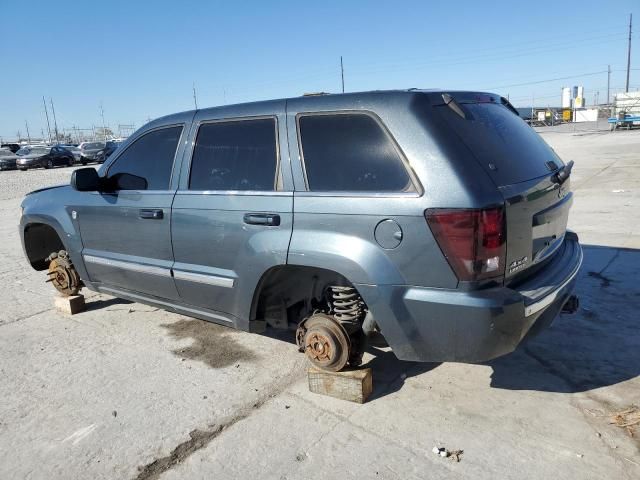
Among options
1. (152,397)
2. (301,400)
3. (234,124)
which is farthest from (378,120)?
(152,397)

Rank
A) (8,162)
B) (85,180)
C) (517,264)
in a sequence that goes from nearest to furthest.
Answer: (517,264) < (85,180) < (8,162)

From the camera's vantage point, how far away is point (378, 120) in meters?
2.87

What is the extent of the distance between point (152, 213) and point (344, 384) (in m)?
1.95

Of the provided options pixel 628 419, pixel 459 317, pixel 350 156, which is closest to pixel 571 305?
pixel 628 419

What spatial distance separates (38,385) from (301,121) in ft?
8.60

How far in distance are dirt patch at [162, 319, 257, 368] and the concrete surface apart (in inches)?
0.7

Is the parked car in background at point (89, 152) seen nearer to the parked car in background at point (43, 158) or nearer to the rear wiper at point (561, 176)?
the parked car in background at point (43, 158)

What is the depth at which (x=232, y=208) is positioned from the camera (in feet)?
11.2

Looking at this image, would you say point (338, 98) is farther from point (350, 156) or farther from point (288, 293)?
point (288, 293)

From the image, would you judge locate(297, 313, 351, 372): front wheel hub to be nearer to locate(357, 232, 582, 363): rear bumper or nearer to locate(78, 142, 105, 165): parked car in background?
locate(357, 232, 582, 363): rear bumper

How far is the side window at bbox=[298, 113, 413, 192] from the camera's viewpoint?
280 cm

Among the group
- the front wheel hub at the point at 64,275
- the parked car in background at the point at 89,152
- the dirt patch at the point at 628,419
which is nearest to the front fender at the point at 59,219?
the front wheel hub at the point at 64,275

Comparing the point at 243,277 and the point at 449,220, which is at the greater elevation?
the point at 449,220

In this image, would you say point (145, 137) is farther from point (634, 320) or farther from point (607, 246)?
point (607, 246)
